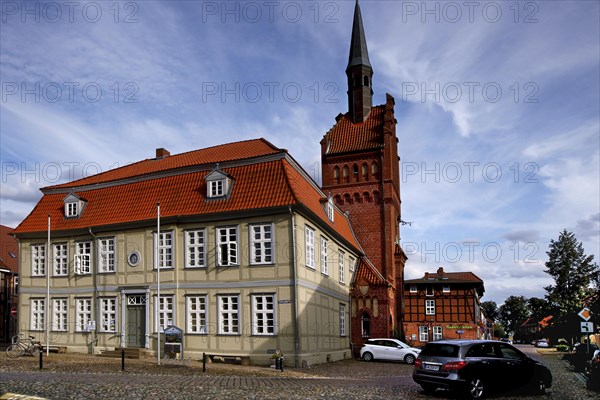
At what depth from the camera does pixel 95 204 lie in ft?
109

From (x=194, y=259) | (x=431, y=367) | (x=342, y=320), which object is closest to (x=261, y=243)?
(x=194, y=259)

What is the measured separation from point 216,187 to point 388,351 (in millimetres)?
13915

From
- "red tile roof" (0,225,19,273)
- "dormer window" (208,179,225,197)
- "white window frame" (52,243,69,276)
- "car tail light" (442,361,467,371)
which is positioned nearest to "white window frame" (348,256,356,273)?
"dormer window" (208,179,225,197)

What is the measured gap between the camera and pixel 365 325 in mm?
40000

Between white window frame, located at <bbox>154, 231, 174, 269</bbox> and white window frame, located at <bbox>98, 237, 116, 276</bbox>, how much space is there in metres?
2.94

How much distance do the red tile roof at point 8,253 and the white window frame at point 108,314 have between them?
23.8 meters

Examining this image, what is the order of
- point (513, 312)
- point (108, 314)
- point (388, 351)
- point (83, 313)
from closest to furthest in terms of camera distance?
point (108, 314) < point (83, 313) < point (388, 351) < point (513, 312)

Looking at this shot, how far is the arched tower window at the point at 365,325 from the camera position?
1563 inches

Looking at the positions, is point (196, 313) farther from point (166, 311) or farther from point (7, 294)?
point (7, 294)

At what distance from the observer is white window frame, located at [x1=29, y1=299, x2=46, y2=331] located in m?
33.3

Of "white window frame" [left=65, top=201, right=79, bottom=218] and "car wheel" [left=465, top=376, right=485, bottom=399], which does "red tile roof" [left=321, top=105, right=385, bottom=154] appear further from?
"car wheel" [left=465, top=376, right=485, bottom=399]

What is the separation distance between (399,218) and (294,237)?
22490 millimetres

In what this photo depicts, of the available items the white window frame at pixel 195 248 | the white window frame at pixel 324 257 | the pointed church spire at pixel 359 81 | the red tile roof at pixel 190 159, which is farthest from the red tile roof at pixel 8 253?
the pointed church spire at pixel 359 81

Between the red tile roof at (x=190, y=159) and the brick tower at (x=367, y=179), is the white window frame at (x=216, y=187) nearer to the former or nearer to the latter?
the red tile roof at (x=190, y=159)
